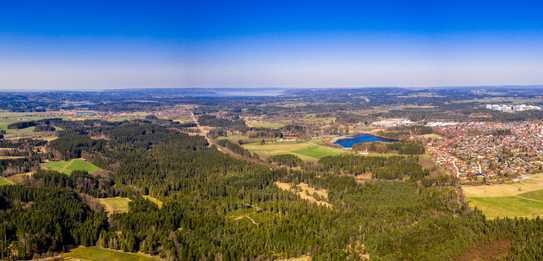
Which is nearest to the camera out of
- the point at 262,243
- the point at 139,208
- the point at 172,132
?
the point at 262,243

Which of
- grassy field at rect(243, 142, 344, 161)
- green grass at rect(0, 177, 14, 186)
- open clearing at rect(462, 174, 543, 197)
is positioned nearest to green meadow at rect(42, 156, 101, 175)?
green grass at rect(0, 177, 14, 186)

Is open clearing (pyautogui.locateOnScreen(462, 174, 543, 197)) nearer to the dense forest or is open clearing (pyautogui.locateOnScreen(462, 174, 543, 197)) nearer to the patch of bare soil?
the dense forest

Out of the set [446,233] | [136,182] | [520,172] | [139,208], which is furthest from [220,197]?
[520,172]

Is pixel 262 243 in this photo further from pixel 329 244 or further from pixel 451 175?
pixel 451 175

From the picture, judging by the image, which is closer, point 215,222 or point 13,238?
point 13,238

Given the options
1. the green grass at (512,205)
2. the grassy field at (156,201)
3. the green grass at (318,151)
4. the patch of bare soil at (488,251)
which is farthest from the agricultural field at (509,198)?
the grassy field at (156,201)

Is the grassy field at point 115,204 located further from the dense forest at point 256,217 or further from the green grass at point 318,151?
the green grass at point 318,151

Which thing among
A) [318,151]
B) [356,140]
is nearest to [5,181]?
[318,151]

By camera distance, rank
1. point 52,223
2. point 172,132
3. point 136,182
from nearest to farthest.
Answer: point 52,223
point 136,182
point 172,132
